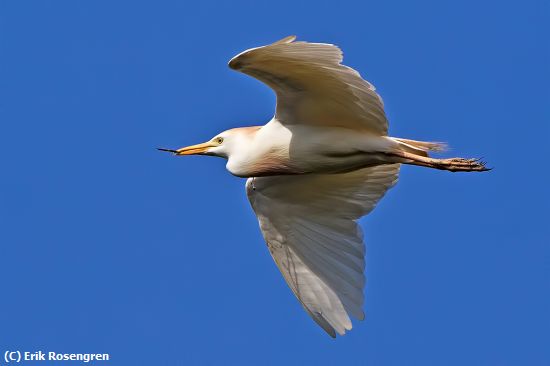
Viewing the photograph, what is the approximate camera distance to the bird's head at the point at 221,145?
Result: 11.6 m

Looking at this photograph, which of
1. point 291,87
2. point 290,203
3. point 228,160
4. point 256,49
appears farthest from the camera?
point 290,203

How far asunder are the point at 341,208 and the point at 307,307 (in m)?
1.13

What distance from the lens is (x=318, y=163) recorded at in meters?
11.3

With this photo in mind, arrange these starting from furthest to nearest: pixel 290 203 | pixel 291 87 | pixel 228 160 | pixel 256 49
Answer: pixel 290 203, pixel 228 160, pixel 291 87, pixel 256 49

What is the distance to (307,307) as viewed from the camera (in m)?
11.9

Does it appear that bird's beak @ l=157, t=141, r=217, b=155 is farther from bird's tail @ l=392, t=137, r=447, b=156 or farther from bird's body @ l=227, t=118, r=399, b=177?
bird's tail @ l=392, t=137, r=447, b=156

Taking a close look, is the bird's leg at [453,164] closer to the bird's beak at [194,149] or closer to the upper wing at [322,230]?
the upper wing at [322,230]

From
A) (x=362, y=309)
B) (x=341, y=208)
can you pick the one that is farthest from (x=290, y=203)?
(x=362, y=309)

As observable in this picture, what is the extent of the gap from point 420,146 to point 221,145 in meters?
1.94

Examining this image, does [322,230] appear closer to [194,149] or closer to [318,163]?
[318,163]

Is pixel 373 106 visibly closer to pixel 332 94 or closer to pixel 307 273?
pixel 332 94

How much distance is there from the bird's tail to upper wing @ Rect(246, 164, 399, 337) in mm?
835

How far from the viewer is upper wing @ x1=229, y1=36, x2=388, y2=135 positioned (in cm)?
1008

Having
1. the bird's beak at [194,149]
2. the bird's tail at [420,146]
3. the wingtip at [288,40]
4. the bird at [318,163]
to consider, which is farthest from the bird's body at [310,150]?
the wingtip at [288,40]
